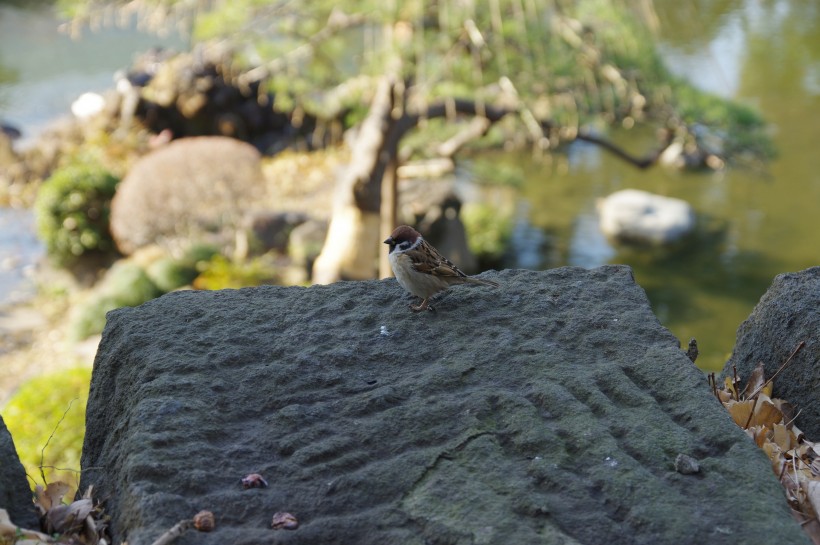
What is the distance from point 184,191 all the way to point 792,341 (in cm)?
992

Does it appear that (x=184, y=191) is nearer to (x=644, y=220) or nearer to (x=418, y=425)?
(x=644, y=220)

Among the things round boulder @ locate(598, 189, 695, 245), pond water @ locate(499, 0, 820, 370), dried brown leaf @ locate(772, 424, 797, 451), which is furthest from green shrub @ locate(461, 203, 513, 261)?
dried brown leaf @ locate(772, 424, 797, 451)

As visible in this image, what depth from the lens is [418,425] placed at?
2.25 meters

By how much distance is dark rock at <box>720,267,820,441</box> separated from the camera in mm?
2678

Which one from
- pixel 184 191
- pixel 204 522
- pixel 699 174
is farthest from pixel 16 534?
pixel 699 174

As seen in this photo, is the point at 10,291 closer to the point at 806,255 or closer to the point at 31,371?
the point at 31,371

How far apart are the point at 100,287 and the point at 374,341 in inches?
387

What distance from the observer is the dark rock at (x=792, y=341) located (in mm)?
2678

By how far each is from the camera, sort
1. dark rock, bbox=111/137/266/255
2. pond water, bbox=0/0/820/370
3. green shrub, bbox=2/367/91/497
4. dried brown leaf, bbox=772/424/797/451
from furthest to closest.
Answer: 1. pond water, bbox=0/0/820/370
2. dark rock, bbox=111/137/266/255
3. green shrub, bbox=2/367/91/497
4. dried brown leaf, bbox=772/424/797/451

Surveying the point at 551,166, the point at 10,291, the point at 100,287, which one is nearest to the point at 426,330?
the point at 100,287

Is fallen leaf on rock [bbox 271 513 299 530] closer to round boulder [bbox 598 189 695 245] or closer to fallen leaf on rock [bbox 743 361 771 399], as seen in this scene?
fallen leaf on rock [bbox 743 361 771 399]

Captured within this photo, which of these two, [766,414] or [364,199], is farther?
[364,199]

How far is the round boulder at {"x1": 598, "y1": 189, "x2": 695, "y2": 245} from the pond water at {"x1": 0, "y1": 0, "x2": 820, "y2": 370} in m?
0.26

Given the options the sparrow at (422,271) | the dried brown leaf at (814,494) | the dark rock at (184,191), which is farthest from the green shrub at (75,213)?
the dried brown leaf at (814,494)
